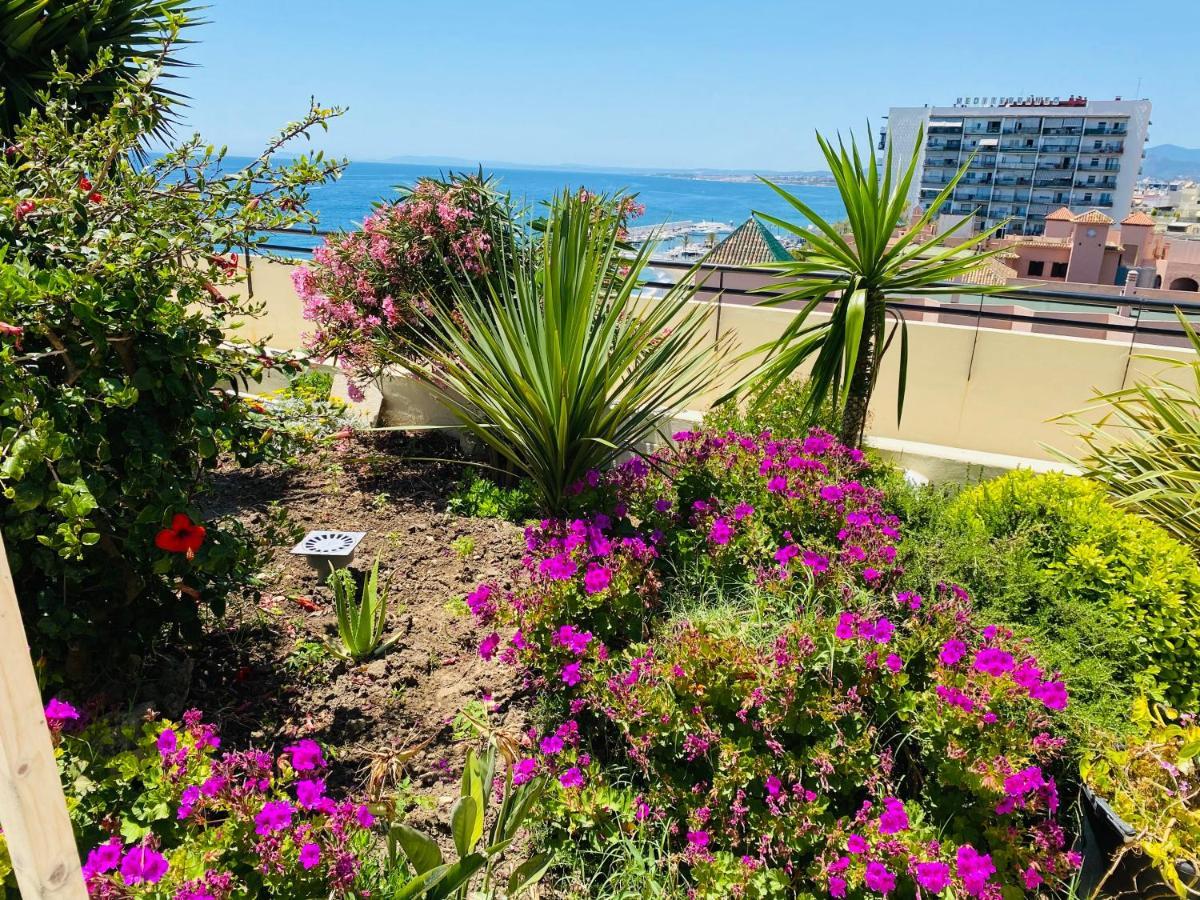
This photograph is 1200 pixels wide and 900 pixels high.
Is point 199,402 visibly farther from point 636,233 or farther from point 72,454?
point 636,233

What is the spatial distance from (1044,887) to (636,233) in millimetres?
4916

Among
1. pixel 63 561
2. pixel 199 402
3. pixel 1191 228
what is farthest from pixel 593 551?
pixel 1191 228

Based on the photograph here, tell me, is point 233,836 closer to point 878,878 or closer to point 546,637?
point 546,637

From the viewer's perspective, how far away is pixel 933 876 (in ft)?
6.00

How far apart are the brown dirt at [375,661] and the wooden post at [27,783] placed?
1.29m

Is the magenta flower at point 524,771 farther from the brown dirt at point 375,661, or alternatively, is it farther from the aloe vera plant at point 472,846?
the brown dirt at point 375,661

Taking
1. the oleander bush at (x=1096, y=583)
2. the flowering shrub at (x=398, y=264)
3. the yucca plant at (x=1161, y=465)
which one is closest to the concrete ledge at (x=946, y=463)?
the yucca plant at (x=1161, y=465)

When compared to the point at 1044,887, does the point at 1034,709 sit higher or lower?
higher

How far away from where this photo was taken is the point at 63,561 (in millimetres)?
1991

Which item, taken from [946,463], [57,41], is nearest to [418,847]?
[946,463]

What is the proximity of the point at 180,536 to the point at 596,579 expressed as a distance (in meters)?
1.16

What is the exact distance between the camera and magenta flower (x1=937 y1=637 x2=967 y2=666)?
7.11 ft

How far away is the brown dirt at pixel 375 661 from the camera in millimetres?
2385

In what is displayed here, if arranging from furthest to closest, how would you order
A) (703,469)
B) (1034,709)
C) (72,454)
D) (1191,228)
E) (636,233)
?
(1191,228) → (636,233) → (703,469) → (1034,709) → (72,454)
